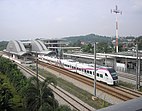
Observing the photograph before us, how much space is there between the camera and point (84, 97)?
2052 centimetres

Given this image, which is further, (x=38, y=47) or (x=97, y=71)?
(x=38, y=47)

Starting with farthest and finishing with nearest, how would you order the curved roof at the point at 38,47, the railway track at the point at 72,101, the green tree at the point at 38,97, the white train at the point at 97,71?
the curved roof at the point at 38,47 → the white train at the point at 97,71 → the railway track at the point at 72,101 → the green tree at the point at 38,97

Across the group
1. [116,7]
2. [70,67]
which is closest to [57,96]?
[70,67]

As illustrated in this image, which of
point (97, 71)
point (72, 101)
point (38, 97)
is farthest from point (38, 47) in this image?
point (38, 97)

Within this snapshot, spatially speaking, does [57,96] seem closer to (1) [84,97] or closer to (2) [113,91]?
(1) [84,97]

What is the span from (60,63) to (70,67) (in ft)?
23.3

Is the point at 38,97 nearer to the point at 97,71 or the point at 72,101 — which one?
the point at 72,101

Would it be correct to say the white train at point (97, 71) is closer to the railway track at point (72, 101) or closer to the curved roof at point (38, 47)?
the railway track at point (72, 101)

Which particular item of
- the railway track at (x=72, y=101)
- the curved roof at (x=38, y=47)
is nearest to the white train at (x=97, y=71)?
the railway track at (x=72, y=101)

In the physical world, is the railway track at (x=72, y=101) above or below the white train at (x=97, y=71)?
below

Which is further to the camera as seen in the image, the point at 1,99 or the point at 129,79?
the point at 129,79

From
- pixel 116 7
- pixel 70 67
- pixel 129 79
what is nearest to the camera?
pixel 129 79

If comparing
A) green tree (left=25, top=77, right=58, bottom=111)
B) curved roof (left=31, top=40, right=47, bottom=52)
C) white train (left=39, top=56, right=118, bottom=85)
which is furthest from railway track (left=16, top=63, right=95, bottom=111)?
→ curved roof (left=31, top=40, right=47, bottom=52)

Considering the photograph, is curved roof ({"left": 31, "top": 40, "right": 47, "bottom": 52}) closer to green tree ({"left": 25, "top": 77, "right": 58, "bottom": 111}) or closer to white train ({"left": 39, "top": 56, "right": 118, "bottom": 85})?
white train ({"left": 39, "top": 56, "right": 118, "bottom": 85})
